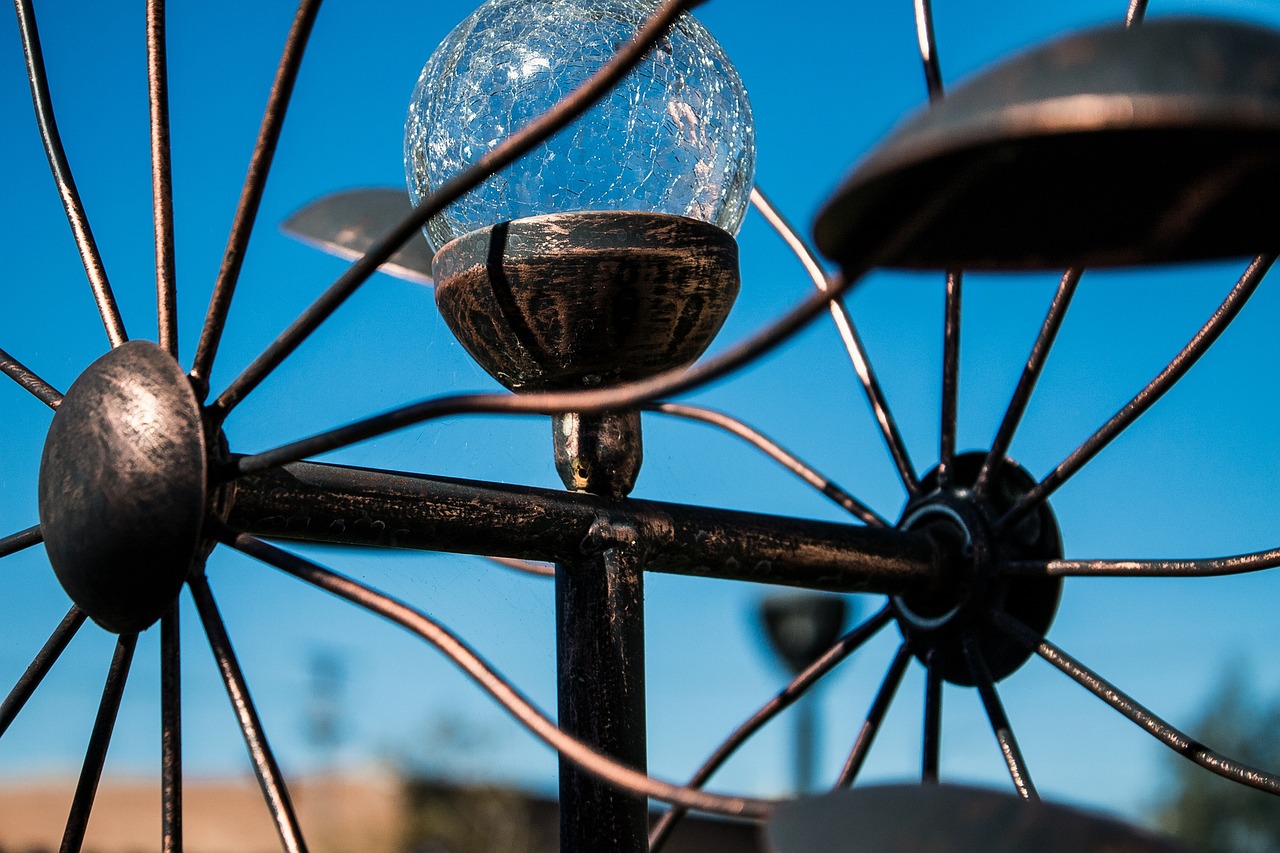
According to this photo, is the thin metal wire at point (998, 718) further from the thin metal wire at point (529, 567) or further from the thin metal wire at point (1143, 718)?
the thin metal wire at point (529, 567)

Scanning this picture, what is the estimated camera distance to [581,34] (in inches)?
28.5

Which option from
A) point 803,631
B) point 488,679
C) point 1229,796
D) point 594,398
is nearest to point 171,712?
point 488,679

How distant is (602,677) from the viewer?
0.70 m

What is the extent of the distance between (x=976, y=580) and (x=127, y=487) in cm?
53

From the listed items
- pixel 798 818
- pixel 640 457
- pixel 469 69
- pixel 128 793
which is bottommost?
pixel 798 818

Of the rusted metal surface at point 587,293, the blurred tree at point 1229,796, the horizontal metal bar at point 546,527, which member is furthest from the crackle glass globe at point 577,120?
the blurred tree at point 1229,796

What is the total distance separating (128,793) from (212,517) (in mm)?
7083

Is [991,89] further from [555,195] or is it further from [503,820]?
[503,820]

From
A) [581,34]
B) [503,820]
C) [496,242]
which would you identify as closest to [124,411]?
[496,242]

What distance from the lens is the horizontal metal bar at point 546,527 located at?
24.9 inches

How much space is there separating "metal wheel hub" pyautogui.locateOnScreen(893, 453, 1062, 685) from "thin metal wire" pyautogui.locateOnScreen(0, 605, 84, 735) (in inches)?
19.5

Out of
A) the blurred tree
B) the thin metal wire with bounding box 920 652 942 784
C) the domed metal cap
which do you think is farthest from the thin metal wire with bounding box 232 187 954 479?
the blurred tree

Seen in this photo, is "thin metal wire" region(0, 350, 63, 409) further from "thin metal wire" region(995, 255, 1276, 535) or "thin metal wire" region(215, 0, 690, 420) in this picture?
"thin metal wire" region(995, 255, 1276, 535)

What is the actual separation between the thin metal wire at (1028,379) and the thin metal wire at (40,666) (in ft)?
1.76
